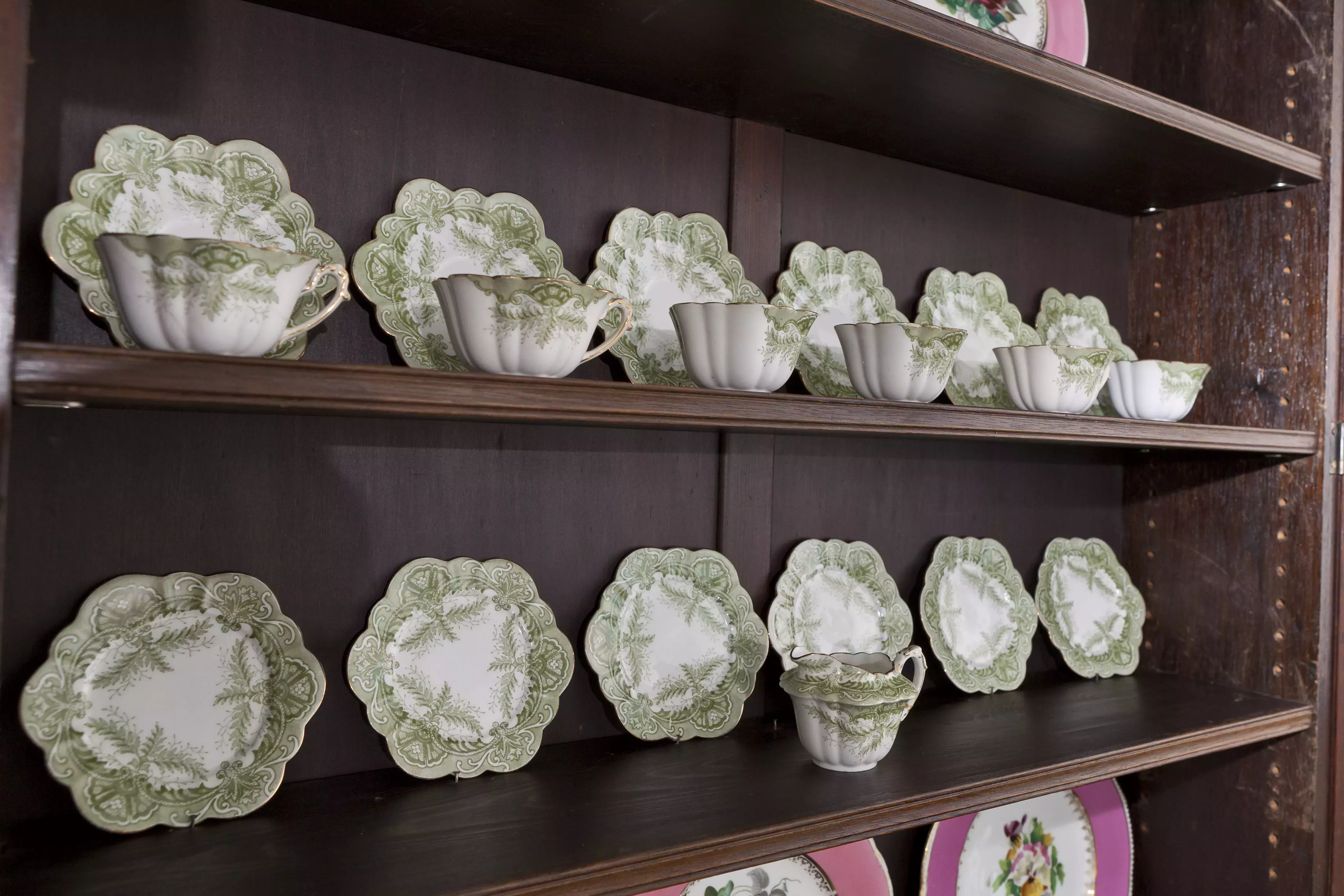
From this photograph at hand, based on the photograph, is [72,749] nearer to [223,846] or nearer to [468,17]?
[223,846]

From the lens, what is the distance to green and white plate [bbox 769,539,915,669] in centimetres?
120

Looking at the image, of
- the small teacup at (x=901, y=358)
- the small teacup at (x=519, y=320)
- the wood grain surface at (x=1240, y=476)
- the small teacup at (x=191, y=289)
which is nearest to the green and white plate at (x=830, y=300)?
the small teacup at (x=901, y=358)

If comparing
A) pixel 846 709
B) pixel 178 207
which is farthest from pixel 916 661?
pixel 178 207

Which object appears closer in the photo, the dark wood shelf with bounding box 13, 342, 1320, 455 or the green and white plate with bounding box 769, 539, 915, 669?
the dark wood shelf with bounding box 13, 342, 1320, 455

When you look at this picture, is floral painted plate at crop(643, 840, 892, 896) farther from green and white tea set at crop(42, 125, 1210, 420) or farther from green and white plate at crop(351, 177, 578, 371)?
green and white plate at crop(351, 177, 578, 371)

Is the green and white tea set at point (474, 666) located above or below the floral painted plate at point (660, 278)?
below

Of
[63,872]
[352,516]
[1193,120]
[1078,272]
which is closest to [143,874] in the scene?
[63,872]

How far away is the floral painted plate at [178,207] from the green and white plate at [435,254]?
1.7 inches

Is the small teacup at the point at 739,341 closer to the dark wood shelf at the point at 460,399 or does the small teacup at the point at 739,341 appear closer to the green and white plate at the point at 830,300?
the dark wood shelf at the point at 460,399

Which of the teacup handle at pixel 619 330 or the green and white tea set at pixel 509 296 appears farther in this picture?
the teacup handle at pixel 619 330

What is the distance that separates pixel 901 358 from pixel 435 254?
47 centimetres

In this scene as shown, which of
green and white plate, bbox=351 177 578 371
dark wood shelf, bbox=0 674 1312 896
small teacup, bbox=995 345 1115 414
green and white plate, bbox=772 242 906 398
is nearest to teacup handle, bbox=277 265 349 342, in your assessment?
green and white plate, bbox=351 177 578 371

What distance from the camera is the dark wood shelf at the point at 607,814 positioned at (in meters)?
0.76

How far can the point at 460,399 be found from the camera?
0.77 meters
